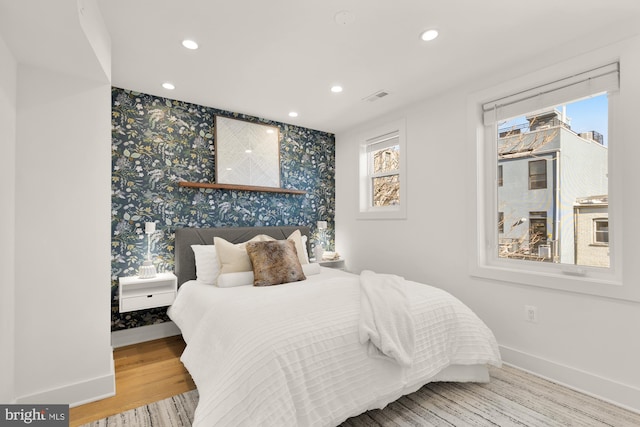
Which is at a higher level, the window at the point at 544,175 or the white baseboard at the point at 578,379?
the window at the point at 544,175

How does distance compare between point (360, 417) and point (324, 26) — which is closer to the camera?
point (360, 417)

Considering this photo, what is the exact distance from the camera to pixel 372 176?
13.7 feet

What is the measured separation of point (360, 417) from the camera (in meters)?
1.88

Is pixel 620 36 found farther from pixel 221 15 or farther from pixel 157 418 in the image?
pixel 157 418

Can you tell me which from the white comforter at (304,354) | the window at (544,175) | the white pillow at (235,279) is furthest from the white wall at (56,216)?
the window at (544,175)

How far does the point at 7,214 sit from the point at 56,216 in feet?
0.82

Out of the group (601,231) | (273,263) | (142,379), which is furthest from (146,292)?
(601,231)

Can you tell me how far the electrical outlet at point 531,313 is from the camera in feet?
7.95

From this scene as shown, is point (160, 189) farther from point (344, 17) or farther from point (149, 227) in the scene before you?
point (344, 17)

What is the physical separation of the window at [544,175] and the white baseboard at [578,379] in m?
0.60

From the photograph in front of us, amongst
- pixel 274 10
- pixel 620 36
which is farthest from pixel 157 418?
pixel 620 36

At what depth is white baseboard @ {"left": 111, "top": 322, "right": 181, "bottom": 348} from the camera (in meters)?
2.97

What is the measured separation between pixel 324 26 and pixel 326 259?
2.82m

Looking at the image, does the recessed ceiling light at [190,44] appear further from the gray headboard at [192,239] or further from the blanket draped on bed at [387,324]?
the blanket draped on bed at [387,324]
